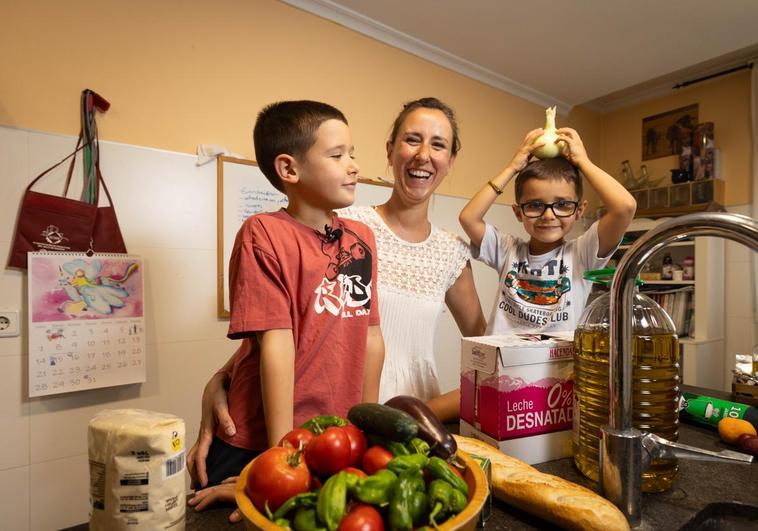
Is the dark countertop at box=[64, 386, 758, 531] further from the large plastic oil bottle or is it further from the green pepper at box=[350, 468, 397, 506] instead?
the green pepper at box=[350, 468, 397, 506]

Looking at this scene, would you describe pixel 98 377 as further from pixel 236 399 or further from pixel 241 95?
pixel 241 95

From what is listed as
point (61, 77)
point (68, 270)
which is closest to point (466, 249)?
point (68, 270)

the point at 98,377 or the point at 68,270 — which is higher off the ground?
the point at 68,270

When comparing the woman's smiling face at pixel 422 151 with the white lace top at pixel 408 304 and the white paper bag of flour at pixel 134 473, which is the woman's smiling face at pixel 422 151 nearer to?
the white lace top at pixel 408 304

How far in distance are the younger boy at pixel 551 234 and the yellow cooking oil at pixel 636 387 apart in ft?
1.26

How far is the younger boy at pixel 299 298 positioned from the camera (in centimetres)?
76

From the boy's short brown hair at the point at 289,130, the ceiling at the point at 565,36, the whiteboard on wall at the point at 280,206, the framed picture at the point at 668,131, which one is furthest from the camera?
the framed picture at the point at 668,131

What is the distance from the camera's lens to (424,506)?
40 cm

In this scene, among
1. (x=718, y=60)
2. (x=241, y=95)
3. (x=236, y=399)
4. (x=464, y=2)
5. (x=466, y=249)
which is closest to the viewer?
(x=236, y=399)

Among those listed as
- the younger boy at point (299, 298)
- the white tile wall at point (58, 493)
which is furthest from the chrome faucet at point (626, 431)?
the white tile wall at point (58, 493)

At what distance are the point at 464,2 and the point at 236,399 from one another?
2285 millimetres

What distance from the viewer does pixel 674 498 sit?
63 cm

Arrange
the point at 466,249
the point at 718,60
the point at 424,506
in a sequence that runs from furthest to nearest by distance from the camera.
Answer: the point at 718,60 < the point at 466,249 < the point at 424,506

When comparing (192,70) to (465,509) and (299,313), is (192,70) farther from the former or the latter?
(465,509)
